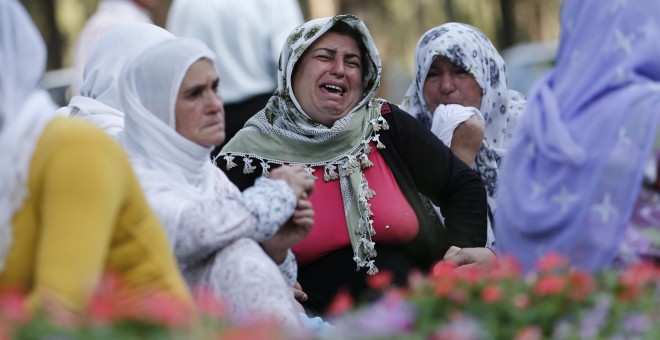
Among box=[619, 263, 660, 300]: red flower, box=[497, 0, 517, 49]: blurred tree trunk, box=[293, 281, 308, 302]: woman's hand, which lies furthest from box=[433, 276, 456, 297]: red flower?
box=[497, 0, 517, 49]: blurred tree trunk

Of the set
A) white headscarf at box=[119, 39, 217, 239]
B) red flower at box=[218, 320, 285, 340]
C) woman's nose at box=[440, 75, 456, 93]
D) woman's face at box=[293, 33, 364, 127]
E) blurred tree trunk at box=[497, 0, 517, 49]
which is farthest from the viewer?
blurred tree trunk at box=[497, 0, 517, 49]

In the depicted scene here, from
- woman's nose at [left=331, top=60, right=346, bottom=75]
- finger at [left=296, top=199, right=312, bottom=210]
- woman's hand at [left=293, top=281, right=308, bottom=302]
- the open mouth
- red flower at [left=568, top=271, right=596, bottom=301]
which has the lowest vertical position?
woman's hand at [left=293, top=281, right=308, bottom=302]

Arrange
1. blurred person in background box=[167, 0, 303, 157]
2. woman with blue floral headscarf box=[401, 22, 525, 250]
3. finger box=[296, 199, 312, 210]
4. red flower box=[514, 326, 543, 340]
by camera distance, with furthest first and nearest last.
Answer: blurred person in background box=[167, 0, 303, 157] → woman with blue floral headscarf box=[401, 22, 525, 250] → finger box=[296, 199, 312, 210] → red flower box=[514, 326, 543, 340]

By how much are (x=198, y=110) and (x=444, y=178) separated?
4.99ft

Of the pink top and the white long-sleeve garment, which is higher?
the pink top

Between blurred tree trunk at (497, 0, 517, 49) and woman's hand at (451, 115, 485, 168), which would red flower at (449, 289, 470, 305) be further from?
blurred tree trunk at (497, 0, 517, 49)

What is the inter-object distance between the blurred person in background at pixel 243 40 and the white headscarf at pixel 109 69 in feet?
7.16

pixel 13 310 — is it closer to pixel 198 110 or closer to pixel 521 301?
pixel 521 301

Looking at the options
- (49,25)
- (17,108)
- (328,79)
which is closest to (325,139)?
(328,79)

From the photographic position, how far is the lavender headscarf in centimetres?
458

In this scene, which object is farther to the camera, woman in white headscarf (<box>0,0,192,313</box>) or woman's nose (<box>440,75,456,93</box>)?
woman's nose (<box>440,75,456,93</box>)

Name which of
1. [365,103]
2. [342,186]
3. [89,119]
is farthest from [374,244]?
[89,119]

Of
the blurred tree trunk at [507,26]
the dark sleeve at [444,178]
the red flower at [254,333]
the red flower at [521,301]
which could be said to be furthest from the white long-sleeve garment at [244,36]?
the blurred tree trunk at [507,26]

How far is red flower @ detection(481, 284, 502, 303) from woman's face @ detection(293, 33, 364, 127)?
2.21 meters
